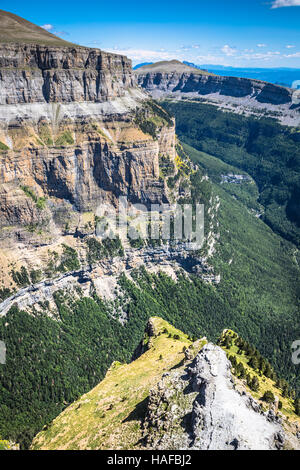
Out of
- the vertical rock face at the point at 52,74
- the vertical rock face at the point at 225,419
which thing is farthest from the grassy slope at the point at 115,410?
the vertical rock face at the point at 52,74

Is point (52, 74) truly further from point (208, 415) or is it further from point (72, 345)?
point (208, 415)

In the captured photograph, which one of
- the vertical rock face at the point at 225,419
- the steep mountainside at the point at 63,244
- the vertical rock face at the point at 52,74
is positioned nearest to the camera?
the vertical rock face at the point at 225,419

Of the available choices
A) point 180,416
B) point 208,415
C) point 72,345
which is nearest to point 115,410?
point 180,416

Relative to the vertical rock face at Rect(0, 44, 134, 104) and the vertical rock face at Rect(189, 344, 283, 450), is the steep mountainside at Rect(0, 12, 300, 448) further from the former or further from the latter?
the vertical rock face at Rect(189, 344, 283, 450)

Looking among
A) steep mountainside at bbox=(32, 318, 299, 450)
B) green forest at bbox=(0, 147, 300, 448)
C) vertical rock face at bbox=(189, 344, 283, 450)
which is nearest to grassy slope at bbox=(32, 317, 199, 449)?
steep mountainside at bbox=(32, 318, 299, 450)

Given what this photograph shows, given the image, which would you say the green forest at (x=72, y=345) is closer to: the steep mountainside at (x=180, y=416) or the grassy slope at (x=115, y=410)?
the grassy slope at (x=115, y=410)
